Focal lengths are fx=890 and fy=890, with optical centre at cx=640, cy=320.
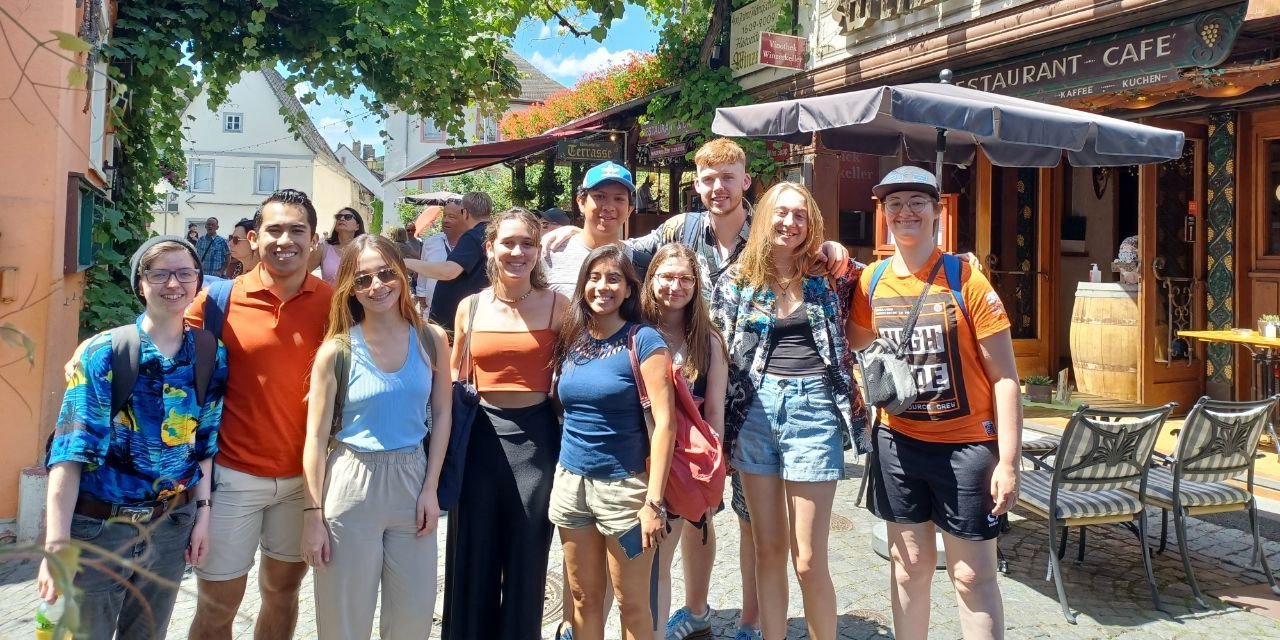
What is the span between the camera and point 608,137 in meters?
12.8

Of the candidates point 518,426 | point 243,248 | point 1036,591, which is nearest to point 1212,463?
point 1036,591

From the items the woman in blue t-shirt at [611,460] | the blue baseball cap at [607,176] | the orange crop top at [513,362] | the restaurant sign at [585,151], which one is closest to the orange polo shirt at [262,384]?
the orange crop top at [513,362]

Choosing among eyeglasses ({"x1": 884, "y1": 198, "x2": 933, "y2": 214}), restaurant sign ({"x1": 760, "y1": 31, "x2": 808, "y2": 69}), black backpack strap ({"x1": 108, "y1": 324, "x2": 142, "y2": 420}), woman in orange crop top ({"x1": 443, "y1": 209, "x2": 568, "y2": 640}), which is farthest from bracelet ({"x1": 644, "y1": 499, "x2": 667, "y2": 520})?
restaurant sign ({"x1": 760, "y1": 31, "x2": 808, "y2": 69})

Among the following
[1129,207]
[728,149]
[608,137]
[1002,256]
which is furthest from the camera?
[608,137]

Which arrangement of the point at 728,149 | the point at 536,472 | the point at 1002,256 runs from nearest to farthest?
the point at 536,472
the point at 728,149
the point at 1002,256

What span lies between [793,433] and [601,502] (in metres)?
0.75

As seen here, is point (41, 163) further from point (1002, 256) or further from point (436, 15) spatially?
point (1002, 256)

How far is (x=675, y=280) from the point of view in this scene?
122 inches

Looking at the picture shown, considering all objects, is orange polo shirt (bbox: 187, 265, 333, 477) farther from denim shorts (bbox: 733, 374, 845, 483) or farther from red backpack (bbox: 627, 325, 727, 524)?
denim shorts (bbox: 733, 374, 845, 483)

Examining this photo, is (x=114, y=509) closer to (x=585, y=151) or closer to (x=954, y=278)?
(x=954, y=278)

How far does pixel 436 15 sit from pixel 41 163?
3248mm

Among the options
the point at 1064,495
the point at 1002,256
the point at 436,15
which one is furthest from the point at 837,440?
the point at 1002,256

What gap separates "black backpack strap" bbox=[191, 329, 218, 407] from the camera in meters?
2.68

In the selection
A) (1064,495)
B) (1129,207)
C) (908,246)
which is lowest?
(1064,495)
